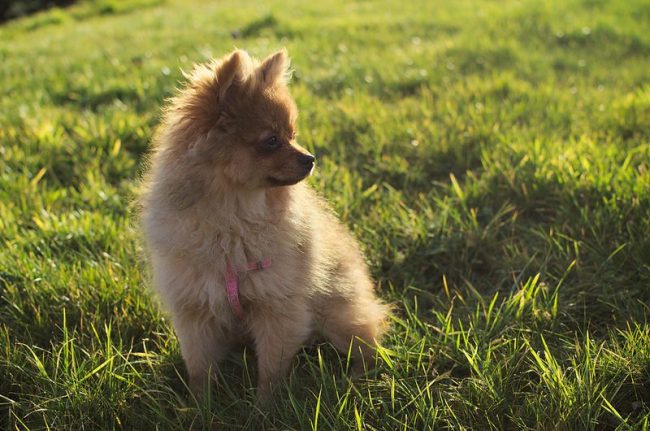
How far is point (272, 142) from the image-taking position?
232 centimetres

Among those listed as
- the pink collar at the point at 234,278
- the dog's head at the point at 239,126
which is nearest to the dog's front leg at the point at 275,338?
the pink collar at the point at 234,278

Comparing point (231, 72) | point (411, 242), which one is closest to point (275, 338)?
point (231, 72)

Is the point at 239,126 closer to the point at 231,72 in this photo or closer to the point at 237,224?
the point at 231,72

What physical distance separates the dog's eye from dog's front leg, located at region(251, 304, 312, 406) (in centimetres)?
66

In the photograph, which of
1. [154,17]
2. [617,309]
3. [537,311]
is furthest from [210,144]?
[154,17]

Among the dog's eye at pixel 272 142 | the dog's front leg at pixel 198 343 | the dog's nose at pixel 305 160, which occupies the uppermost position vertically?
the dog's eye at pixel 272 142

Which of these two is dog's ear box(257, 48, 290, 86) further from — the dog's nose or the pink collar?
the pink collar

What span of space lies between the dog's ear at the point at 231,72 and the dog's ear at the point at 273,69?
100 mm

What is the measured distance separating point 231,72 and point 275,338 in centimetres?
109

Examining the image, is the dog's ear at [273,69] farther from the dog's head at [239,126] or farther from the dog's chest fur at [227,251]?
the dog's chest fur at [227,251]

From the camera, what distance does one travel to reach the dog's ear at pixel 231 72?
7.15 ft

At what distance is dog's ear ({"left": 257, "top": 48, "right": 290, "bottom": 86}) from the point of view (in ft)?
7.69

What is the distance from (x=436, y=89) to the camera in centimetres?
557

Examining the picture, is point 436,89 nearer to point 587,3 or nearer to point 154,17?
point 587,3
